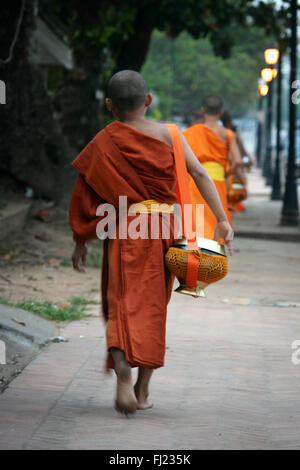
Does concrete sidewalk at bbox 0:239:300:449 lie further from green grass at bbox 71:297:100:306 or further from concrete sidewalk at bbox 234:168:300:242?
concrete sidewalk at bbox 234:168:300:242

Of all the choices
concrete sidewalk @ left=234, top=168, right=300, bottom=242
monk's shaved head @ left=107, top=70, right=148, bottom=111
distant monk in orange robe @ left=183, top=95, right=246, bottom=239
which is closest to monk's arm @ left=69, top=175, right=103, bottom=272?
monk's shaved head @ left=107, top=70, right=148, bottom=111

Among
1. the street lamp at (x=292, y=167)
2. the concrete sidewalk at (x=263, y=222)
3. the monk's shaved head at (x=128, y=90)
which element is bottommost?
the concrete sidewalk at (x=263, y=222)

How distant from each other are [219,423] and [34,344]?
2024 mm

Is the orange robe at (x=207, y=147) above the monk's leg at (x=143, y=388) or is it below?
above

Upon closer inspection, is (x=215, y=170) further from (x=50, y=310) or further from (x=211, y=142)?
(x=50, y=310)

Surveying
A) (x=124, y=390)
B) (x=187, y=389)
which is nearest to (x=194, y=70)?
(x=187, y=389)

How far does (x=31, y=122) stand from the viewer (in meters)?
11.8

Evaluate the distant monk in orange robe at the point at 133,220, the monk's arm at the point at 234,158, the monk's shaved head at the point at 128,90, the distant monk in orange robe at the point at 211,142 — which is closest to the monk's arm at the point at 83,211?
the distant monk in orange robe at the point at 133,220

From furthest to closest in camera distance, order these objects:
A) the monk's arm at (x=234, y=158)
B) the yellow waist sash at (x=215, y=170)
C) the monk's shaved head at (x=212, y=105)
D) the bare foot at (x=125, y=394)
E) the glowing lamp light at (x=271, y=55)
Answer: the glowing lamp light at (x=271, y=55)
the monk's arm at (x=234, y=158)
the yellow waist sash at (x=215, y=170)
the monk's shaved head at (x=212, y=105)
the bare foot at (x=125, y=394)

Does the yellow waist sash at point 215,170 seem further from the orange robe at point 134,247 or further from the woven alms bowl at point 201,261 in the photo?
the woven alms bowl at point 201,261

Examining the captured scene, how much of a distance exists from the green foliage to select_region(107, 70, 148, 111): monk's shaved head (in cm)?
3789

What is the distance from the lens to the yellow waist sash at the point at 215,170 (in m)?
9.29

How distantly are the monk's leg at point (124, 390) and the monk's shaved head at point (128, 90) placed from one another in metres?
1.34

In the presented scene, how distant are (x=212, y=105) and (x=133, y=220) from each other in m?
4.64
